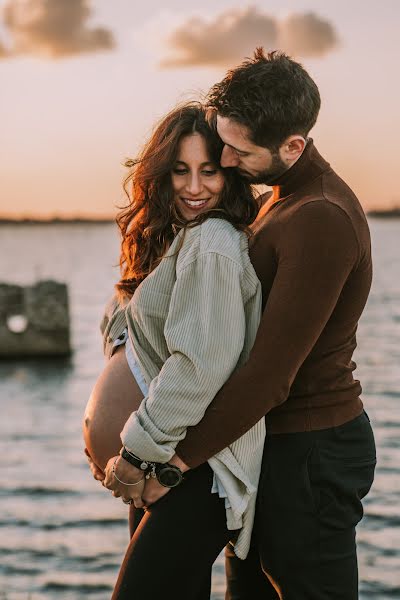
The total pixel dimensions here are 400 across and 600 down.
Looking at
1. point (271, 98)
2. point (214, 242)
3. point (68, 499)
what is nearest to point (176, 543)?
point (214, 242)

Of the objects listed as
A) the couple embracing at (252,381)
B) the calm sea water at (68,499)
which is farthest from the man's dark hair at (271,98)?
the calm sea water at (68,499)

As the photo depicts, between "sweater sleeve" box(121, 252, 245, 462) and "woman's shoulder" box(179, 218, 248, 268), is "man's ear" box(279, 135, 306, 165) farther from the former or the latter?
"sweater sleeve" box(121, 252, 245, 462)

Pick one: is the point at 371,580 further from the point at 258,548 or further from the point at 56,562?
the point at 258,548

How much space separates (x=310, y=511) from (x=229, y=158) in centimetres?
113

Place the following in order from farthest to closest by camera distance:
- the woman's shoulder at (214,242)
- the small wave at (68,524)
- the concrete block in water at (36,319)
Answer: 1. the concrete block in water at (36,319)
2. the small wave at (68,524)
3. the woman's shoulder at (214,242)

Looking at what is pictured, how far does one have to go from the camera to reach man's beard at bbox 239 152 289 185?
2895 millimetres

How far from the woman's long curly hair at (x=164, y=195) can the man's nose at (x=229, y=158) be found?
138 millimetres

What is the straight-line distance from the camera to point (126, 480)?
2.79 m

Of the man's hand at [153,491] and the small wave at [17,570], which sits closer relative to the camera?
the man's hand at [153,491]

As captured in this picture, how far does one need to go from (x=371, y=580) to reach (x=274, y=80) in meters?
4.85

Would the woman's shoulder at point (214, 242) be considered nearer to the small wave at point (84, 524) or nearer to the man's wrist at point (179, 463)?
the man's wrist at point (179, 463)

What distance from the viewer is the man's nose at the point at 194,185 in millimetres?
3125

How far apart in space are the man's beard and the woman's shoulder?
18cm

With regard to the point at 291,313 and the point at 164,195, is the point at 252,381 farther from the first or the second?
the point at 164,195
